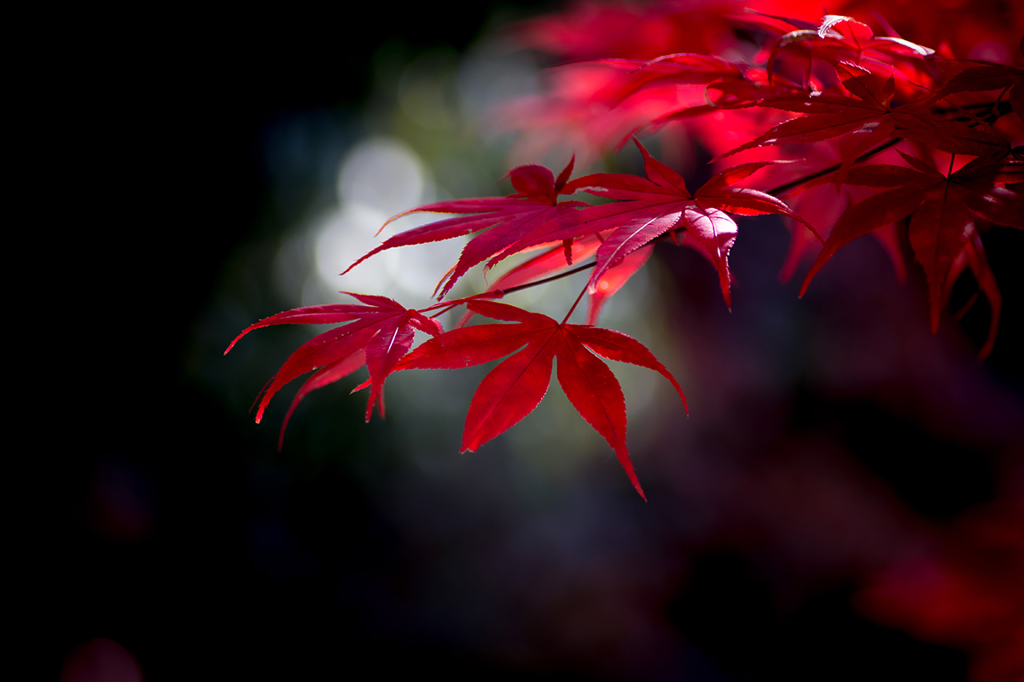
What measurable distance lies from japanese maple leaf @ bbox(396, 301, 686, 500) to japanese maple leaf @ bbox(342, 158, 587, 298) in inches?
1.8

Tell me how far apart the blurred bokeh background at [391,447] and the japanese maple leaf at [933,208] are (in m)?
1.54

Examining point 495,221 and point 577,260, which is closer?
point 495,221

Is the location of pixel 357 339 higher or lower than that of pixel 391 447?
higher

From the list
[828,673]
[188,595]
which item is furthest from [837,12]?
[188,595]

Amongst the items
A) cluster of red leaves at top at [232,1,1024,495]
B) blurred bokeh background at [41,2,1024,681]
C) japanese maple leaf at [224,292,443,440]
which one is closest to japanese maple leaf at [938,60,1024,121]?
cluster of red leaves at top at [232,1,1024,495]

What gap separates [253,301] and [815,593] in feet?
8.02

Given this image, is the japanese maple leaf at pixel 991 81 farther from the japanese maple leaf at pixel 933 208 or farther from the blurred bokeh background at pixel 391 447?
the blurred bokeh background at pixel 391 447

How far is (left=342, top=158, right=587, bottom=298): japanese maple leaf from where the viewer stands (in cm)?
36

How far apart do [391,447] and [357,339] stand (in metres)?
2.09

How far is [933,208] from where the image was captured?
0.36 metres

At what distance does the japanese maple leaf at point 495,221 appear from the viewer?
362mm

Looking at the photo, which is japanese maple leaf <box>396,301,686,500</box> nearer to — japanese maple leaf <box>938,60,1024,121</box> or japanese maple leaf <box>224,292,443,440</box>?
japanese maple leaf <box>224,292,443,440</box>

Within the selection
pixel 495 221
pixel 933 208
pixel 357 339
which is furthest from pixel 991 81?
pixel 357 339

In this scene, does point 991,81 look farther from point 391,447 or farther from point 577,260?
point 391,447
